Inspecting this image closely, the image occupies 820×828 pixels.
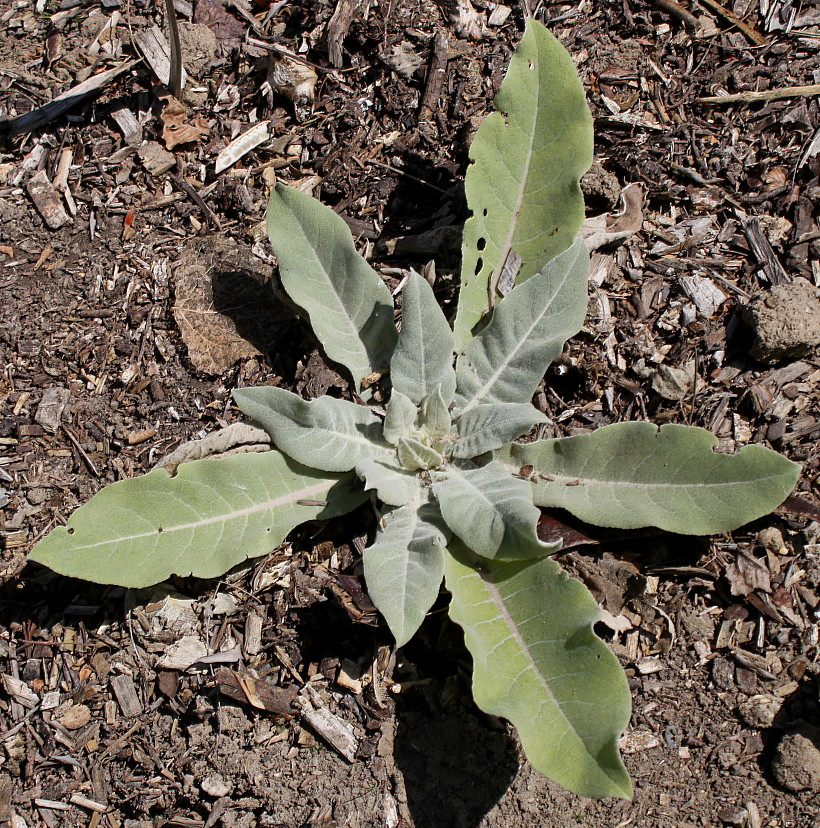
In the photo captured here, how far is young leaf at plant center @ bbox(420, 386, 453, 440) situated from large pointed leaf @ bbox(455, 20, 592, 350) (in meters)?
0.28

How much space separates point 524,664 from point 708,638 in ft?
2.38

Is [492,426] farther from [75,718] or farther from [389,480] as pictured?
[75,718]

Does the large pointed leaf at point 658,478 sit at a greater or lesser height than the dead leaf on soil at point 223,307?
lesser

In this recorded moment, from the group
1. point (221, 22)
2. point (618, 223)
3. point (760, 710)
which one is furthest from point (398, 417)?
point (221, 22)

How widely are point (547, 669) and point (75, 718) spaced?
1514 millimetres

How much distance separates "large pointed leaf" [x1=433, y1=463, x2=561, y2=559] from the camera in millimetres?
1882

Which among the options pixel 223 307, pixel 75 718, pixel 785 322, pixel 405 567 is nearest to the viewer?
pixel 405 567

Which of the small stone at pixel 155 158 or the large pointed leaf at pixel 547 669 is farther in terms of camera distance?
the small stone at pixel 155 158

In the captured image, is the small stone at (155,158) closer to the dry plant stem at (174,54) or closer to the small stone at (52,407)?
the dry plant stem at (174,54)

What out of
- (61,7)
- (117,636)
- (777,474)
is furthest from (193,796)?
(61,7)

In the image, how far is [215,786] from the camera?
2135mm

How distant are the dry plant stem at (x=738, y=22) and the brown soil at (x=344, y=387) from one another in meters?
0.01

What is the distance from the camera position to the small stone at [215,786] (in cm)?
213

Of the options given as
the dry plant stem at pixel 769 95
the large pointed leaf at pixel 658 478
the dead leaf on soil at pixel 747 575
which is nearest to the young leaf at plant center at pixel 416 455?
the large pointed leaf at pixel 658 478
